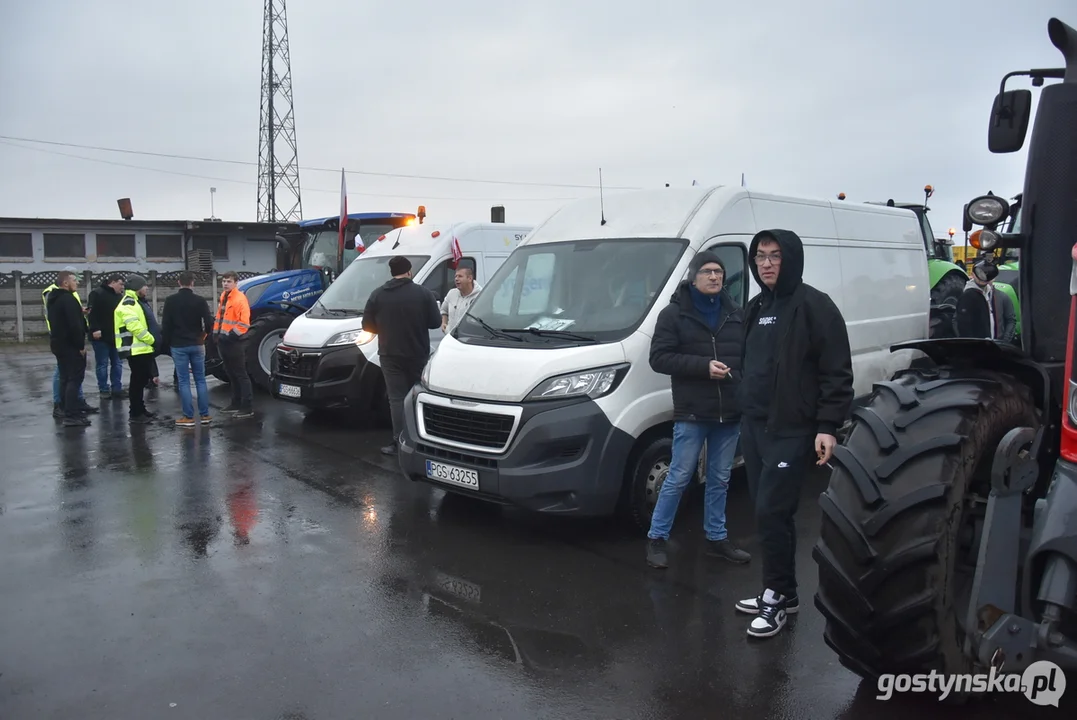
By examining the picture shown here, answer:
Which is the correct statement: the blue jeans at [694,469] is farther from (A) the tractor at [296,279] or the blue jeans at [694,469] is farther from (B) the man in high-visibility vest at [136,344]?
(B) the man in high-visibility vest at [136,344]

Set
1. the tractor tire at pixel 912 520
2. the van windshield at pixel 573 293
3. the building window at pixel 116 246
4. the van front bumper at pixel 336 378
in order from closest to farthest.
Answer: the tractor tire at pixel 912 520, the van windshield at pixel 573 293, the van front bumper at pixel 336 378, the building window at pixel 116 246

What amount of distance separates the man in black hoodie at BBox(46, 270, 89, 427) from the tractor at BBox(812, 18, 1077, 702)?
31.1ft

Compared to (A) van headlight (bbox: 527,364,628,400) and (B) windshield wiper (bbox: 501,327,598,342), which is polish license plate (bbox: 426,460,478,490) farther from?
(B) windshield wiper (bbox: 501,327,598,342)

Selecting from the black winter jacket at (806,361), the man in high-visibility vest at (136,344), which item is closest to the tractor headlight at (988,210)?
the black winter jacket at (806,361)

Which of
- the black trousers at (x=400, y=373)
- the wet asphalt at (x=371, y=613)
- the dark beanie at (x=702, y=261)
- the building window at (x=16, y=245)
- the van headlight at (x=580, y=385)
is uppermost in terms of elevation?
the building window at (x=16, y=245)

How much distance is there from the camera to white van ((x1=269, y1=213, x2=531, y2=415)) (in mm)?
9250

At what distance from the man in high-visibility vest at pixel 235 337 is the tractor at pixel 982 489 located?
8532 millimetres

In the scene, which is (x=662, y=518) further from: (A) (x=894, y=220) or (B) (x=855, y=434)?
(A) (x=894, y=220)

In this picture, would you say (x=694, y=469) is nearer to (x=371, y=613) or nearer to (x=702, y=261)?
(x=702, y=261)

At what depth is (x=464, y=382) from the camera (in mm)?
5672

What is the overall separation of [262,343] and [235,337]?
1841 millimetres

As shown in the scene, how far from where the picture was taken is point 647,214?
6.31m

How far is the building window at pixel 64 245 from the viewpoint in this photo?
99.9 feet

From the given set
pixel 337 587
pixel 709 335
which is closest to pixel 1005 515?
pixel 709 335
